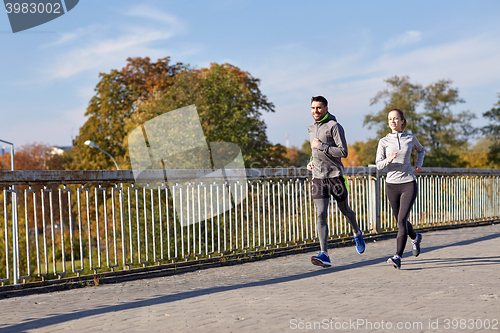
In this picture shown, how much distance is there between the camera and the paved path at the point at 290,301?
379 cm

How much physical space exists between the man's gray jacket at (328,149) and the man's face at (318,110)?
0.07 meters

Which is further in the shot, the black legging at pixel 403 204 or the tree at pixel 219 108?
the tree at pixel 219 108

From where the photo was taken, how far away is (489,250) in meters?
7.65

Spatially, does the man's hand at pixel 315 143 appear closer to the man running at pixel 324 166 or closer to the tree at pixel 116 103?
the man running at pixel 324 166

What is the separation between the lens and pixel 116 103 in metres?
36.8

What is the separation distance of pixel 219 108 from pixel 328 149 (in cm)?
2593

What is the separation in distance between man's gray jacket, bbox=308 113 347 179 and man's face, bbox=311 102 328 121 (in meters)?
0.07

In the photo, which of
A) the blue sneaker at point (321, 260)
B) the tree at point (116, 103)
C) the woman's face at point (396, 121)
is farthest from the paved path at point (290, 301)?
the tree at point (116, 103)

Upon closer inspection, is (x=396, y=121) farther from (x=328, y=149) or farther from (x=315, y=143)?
(x=315, y=143)

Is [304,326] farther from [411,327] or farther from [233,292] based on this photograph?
[233,292]

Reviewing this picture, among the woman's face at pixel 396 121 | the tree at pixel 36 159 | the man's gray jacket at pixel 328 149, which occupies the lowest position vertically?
the man's gray jacket at pixel 328 149

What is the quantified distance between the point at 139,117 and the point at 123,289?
2487 cm

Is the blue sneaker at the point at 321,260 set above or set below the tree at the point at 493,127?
below

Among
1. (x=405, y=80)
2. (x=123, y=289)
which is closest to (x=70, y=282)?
(x=123, y=289)
